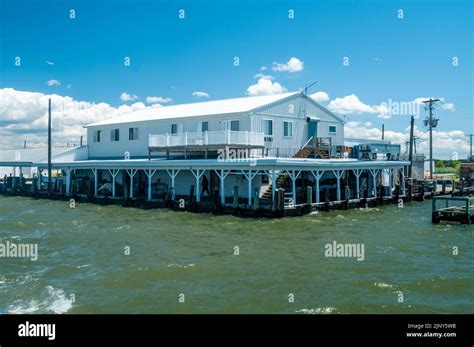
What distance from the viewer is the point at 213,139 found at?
29.5 m

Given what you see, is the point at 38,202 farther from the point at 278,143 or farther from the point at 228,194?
the point at 278,143

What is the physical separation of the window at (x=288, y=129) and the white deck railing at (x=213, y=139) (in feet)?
10.9

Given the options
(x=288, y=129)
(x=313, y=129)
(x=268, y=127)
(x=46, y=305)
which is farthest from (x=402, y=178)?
(x=46, y=305)

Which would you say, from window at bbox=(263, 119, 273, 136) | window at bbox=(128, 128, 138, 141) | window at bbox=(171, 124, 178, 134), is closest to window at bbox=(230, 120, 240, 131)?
window at bbox=(263, 119, 273, 136)

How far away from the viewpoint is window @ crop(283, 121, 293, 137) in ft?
110

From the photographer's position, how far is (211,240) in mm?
19500

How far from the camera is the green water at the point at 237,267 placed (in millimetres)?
11766

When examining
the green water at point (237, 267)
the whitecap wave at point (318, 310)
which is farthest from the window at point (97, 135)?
the whitecap wave at point (318, 310)

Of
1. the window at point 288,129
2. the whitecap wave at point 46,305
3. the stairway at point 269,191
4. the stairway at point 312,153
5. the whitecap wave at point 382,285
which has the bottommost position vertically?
Result: the whitecap wave at point 46,305

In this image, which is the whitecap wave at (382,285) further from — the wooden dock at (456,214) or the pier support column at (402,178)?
the pier support column at (402,178)

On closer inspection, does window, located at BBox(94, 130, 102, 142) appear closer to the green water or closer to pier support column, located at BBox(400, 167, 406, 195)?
the green water

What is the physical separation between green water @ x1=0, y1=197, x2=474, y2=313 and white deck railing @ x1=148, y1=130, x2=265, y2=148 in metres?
5.74
